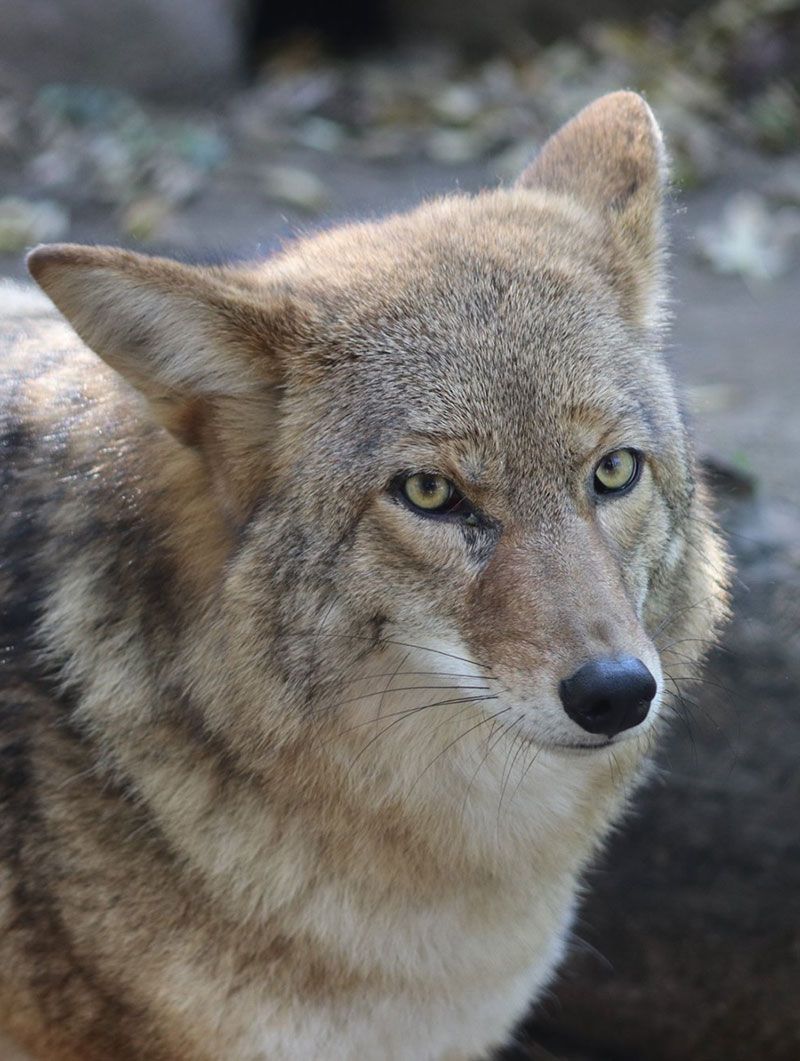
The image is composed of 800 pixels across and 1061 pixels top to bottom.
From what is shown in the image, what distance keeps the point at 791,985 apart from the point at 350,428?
2.69 m

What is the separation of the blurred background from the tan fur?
655mm

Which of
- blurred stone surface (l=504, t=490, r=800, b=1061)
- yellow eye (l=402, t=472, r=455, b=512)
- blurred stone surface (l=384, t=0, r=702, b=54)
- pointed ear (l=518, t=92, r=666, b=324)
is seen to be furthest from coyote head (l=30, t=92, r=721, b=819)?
blurred stone surface (l=384, t=0, r=702, b=54)

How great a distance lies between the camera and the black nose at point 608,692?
110 inches

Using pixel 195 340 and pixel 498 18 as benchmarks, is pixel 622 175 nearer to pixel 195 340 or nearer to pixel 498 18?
pixel 195 340

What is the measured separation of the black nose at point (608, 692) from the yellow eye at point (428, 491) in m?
0.49

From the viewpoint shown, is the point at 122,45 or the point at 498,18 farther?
the point at 498,18

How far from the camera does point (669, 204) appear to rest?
3.81 m

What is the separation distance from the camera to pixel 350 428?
3.14m

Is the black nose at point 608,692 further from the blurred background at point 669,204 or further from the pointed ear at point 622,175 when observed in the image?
the blurred background at point 669,204

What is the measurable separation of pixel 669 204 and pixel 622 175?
0.18 meters

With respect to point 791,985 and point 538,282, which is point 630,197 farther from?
point 791,985

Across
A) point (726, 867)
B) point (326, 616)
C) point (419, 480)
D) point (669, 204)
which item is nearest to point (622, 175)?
point (669, 204)

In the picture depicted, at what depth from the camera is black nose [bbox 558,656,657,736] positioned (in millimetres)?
2791

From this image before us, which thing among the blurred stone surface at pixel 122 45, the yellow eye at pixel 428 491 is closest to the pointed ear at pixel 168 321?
the yellow eye at pixel 428 491
